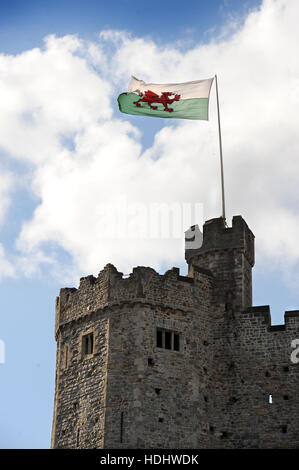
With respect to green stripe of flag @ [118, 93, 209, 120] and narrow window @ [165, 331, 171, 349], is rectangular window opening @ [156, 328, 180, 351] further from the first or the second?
green stripe of flag @ [118, 93, 209, 120]

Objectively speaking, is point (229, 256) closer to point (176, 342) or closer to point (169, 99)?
point (176, 342)

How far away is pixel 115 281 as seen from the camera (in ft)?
159

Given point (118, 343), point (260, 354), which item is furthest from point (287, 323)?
point (118, 343)

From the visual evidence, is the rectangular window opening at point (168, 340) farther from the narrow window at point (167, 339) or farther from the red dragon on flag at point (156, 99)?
the red dragon on flag at point (156, 99)

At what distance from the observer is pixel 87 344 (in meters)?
48.8

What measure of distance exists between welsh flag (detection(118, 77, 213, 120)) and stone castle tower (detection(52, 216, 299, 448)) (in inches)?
321

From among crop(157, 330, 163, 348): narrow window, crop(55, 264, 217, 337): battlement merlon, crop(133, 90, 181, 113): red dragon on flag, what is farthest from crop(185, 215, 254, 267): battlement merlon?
crop(133, 90, 181, 113): red dragon on flag

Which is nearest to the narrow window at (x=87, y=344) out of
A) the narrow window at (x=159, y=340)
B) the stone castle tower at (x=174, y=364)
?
the stone castle tower at (x=174, y=364)

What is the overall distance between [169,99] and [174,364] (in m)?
15.3

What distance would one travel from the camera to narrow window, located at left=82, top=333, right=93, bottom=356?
48.3 meters

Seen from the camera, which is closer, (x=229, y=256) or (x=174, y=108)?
(x=229, y=256)

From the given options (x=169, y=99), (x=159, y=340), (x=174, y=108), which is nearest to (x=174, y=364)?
(x=159, y=340)

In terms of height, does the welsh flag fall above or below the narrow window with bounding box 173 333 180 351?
above
